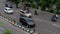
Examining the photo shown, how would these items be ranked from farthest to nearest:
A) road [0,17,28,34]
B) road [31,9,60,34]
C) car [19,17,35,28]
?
car [19,17,35,28] → road [31,9,60,34] → road [0,17,28,34]

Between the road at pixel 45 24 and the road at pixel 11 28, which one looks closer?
the road at pixel 11 28

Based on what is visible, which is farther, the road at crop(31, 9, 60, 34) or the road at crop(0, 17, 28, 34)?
the road at crop(31, 9, 60, 34)

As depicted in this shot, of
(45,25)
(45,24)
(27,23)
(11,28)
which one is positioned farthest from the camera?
(45,24)

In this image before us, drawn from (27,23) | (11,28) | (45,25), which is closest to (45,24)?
(45,25)

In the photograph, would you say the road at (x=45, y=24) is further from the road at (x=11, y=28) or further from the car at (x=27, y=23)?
the road at (x=11, y=28)

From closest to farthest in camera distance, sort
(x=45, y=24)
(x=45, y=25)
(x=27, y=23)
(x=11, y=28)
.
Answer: (x=11, y=28)
(x=27, y=23)
(x=45, y=25)
(x=45, y=24)

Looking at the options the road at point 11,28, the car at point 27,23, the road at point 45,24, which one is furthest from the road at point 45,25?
the road at point 11,28

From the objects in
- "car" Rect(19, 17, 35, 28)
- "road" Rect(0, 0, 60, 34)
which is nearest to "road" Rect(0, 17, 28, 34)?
"car" Rect(19, 17, 35, 28)

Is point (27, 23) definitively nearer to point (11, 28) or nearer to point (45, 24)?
point (11, 28)

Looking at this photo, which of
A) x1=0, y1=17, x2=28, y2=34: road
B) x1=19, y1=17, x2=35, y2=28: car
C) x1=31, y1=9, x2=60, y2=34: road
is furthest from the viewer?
x1=19, y1=17, x2=35, y2=28: car

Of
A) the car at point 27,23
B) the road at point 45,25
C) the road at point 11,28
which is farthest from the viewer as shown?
the car at point 27,23

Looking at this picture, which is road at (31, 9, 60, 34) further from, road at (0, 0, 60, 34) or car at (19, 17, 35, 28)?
car at (19, 17, 35, 28)
